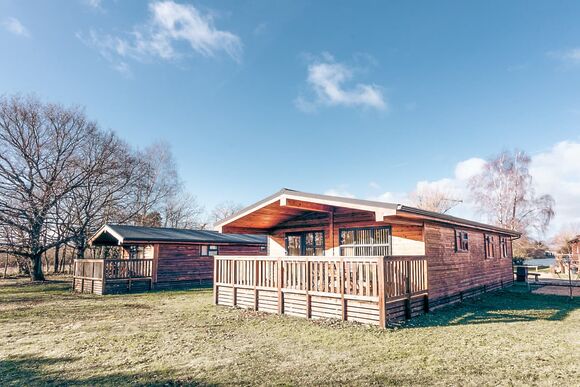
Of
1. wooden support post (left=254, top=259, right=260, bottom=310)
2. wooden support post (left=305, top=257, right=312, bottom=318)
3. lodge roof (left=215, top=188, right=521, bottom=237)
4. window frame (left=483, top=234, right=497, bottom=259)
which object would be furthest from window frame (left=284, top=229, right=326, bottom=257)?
window frame (left=483, top=234, right=497, bottom=259)

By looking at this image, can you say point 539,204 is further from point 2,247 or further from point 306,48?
point 2,247

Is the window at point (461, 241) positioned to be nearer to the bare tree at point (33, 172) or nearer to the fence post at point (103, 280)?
the fence post at point (103, 280)

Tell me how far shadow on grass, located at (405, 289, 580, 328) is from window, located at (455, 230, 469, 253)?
1779mm

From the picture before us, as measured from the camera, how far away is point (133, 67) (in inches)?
740

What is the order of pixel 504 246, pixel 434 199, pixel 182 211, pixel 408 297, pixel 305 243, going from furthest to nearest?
pixel 434 199 < pixel 182 211 < pixel 504 246 < pixel 305 243 < pixel 408 297

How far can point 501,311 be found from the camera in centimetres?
955

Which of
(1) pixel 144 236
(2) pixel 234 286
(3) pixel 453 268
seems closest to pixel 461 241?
(3) pixel 453 268

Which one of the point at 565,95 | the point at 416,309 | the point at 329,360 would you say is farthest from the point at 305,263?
the point at 565,95

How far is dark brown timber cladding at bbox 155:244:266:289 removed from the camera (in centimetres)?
1750

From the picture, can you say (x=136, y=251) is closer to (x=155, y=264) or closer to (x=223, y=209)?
(x=155, y=264)

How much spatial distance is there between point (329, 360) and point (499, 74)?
17.3m

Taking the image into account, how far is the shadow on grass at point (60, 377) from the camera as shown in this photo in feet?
14.2

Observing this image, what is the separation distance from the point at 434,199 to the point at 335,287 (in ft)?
117

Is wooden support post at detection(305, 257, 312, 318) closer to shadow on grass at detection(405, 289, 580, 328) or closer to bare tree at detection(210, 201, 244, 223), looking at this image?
shadow on grass at detection(405, 289, 580, 328)
